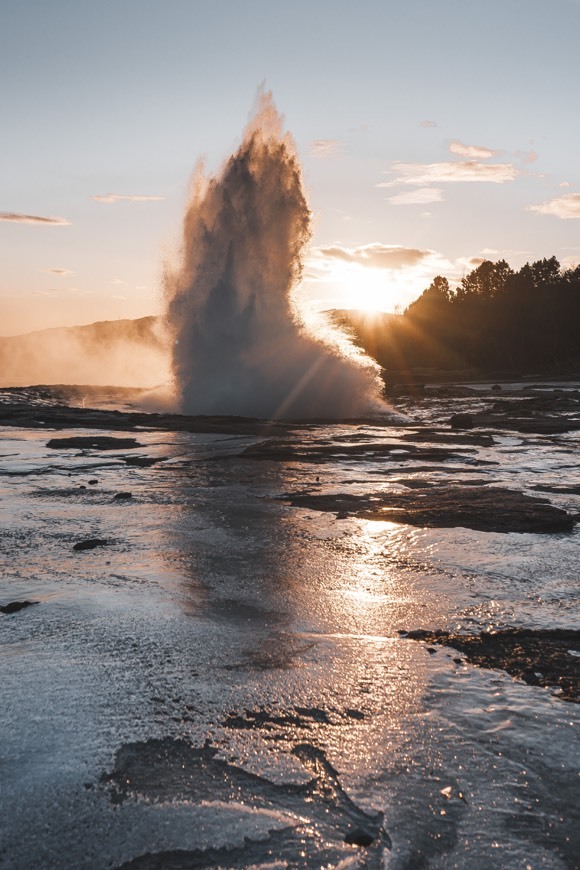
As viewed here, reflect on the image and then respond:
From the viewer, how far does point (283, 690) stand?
4402 mm

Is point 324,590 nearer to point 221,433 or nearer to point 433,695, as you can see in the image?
point 433,695

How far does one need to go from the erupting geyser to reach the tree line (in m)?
A: 43.5

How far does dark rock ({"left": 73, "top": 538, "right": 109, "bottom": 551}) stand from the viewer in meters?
7.86

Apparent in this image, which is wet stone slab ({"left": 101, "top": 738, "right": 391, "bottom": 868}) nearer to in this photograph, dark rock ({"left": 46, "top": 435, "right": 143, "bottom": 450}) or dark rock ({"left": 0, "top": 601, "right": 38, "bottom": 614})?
dark rock ({"left": 0, "top": 601, "right": 38, "bottom": 614})

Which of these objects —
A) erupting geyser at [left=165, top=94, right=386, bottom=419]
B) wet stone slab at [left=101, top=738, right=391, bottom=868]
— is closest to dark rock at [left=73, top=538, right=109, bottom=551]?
wet stone slab at [left=101, top=738, right=391, bottom=868]

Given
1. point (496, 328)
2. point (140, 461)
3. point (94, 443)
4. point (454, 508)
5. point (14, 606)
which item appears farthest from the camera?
point (496, 328)

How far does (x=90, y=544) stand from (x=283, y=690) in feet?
13.6

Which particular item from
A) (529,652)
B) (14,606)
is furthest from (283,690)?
(14,606)

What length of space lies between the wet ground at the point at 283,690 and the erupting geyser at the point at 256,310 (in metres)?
16.5

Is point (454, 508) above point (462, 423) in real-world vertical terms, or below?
below

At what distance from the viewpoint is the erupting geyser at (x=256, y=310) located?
2678cm

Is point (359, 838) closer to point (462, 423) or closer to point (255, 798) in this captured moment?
point (255, 798)

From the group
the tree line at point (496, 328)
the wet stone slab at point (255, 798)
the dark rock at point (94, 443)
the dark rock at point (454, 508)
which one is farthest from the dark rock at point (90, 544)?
the tree line at point (496, 328)

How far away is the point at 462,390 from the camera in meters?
44.2
